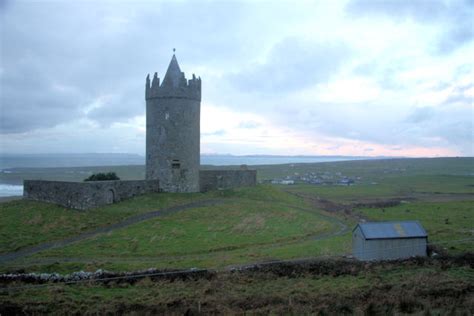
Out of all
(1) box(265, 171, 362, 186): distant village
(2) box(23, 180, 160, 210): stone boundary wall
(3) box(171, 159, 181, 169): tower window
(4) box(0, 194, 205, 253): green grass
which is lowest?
(1) box(265, 171, 362, 186): distant village

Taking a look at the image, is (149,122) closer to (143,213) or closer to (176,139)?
(176,139)

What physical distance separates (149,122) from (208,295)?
26.9 m

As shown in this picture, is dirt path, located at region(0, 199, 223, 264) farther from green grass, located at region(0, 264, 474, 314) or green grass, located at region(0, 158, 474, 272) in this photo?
green grass, located at region(0, 264, 474, 314)

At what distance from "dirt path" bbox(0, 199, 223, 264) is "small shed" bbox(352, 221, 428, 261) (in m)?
15.6

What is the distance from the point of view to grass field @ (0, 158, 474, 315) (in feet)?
49.9

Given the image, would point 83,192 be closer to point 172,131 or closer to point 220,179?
point 172,131

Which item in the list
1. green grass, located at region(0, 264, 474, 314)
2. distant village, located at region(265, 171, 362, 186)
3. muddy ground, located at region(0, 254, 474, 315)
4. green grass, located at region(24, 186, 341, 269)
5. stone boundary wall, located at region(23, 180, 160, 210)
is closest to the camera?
muddy ground, located at region(0, 254, 474, 315)

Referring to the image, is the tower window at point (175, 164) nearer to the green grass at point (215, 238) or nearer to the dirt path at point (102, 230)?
the dirt path at point (102, 230)

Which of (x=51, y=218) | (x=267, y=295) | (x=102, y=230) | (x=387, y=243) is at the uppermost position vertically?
(x=51, y=218)

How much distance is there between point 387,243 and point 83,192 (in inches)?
870

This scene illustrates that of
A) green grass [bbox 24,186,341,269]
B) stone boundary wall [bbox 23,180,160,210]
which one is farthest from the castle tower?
green grass [bbox 24,186,341,269]

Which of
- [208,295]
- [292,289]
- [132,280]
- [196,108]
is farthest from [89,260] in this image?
[196,108]

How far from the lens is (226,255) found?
2412 cm

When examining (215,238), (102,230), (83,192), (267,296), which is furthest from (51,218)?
(267,296)
